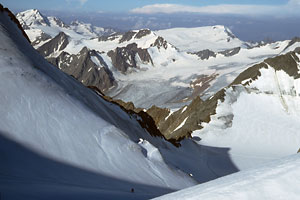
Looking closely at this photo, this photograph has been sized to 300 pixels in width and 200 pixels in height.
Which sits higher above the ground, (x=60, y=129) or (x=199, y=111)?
(x=60, y=129)

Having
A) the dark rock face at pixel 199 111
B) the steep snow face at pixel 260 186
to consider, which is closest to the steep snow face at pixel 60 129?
the steep snow face at pixel 260 186

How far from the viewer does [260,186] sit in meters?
6.94

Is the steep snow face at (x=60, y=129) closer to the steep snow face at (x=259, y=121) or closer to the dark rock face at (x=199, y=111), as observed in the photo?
the steep snow face at (x=259, y=121)

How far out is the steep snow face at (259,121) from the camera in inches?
2116

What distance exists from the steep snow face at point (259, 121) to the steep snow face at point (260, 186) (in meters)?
41.6

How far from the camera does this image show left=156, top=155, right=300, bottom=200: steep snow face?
6.62 m

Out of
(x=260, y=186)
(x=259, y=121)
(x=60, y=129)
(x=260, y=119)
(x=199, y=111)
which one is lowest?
(x=199, y=111)

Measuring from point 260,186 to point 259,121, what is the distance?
201 feet

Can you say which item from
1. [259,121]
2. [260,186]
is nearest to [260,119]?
[259,121]

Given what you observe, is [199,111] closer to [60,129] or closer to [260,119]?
[260,119]

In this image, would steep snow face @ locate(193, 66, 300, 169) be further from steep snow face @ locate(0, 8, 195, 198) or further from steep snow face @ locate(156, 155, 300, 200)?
steep snow face @ locate(156, 155, 300, 200)

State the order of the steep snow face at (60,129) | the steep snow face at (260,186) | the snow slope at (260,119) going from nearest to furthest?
the steep snow face at (260,186)
the steep snow face at (60,129)
the snow slope at (260,119)

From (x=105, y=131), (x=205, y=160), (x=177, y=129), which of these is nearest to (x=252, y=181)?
(x=105, y=131)

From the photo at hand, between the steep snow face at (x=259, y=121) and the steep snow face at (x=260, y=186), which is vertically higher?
the steep snow face at (x=260, y=186)
